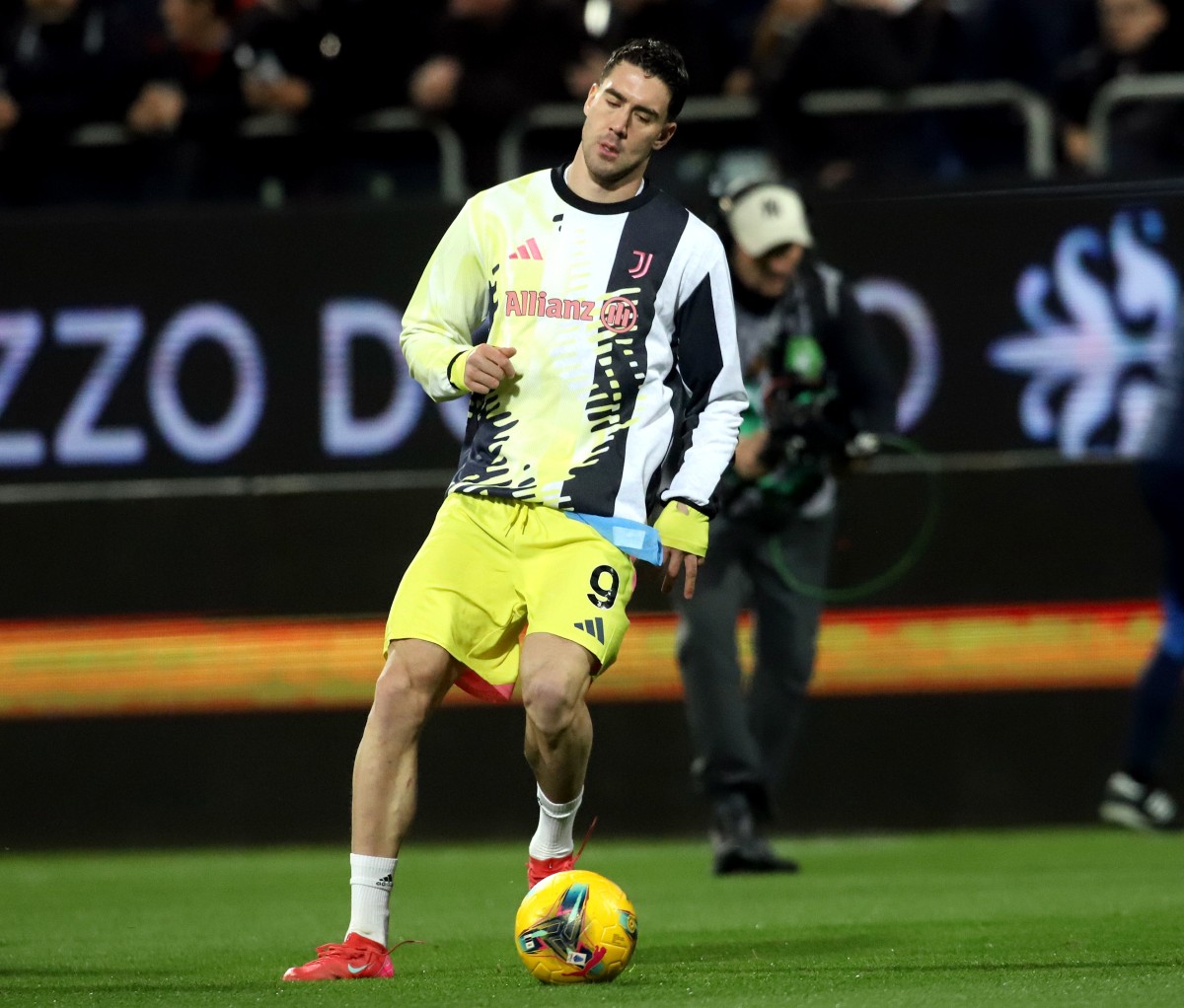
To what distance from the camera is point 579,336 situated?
18.8ft

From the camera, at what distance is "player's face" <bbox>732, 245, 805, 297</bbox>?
8.34 m

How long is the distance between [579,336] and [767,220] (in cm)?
266

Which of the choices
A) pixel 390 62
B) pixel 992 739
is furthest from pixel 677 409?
pixel 390 62

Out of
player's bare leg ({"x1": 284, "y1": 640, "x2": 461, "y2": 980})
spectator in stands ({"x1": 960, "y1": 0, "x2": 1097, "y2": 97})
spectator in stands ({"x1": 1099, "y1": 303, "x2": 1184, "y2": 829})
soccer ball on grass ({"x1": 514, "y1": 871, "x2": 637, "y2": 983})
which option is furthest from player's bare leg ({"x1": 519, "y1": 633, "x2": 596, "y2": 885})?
spectator in stands ({"x1": 960, "y1": 0, "x2": 1097, "y2": 97})

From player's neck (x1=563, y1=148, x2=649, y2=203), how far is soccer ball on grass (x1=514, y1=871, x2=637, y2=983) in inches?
69.8

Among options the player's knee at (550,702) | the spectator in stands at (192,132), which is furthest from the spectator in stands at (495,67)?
the player's knee at (550,702)

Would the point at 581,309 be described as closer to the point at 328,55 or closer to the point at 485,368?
the point at 485,368

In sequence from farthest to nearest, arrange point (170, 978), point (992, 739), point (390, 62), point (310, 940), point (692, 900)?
point (390, 62) < point (992, 739) < point (692, 900) < point (310, 940) < point (170, 978)

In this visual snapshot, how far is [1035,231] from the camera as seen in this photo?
408 inches

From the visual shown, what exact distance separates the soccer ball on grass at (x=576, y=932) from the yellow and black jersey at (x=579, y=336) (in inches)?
39.8

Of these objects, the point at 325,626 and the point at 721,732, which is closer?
the point at 721,732

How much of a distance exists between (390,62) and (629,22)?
3.99 feet

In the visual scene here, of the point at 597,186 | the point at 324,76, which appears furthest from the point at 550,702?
the point at 324,76

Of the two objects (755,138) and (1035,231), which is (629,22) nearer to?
(755,138)
